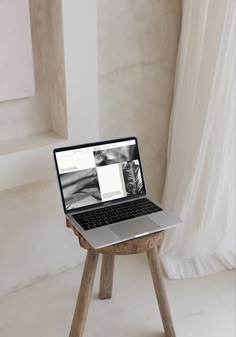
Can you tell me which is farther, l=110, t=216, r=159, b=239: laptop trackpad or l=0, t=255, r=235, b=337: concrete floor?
l=0, t=255, r=235, b=337: concrete floor

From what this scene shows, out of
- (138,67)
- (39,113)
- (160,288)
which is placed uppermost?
(138,67)

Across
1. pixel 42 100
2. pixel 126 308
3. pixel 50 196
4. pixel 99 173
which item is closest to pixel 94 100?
pixel 42 100

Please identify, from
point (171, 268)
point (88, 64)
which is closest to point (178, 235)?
point (171, 268)

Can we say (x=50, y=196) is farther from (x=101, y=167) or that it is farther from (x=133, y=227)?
(x=133, y=227)

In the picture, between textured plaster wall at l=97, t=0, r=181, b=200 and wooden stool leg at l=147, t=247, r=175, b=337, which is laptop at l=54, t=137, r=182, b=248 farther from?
textured plaster wall at l=97, t=0, r=181, b=200

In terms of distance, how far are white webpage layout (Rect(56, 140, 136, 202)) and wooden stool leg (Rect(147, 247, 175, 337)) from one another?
0.73 feet

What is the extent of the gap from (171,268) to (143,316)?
0.29 meters

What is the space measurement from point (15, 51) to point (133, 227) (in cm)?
Result: 68

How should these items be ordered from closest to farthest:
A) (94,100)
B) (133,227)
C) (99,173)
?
(133,227)
(99,173)
(94,100)

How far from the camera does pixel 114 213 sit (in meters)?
1.33

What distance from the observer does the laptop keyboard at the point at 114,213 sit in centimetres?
128

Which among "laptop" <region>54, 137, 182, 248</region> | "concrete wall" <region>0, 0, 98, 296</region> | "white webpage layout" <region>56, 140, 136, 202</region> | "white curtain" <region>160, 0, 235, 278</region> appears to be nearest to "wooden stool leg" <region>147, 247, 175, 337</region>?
"laptop" <region>54, 137, 182, 248</region>

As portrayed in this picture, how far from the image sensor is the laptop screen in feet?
4.32

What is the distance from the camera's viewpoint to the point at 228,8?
145cm
